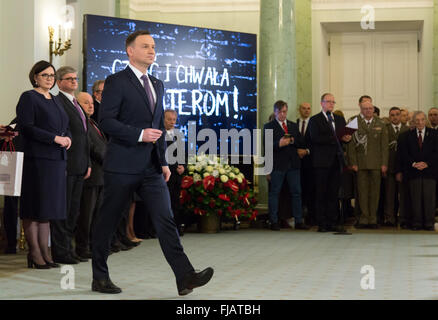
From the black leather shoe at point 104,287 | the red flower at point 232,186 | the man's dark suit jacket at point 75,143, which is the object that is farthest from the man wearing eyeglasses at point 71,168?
the red flower at point 232,186

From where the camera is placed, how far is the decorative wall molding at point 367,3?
13.4 m

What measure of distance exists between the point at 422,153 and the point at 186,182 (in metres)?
3.06

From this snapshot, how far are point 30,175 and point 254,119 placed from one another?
18.1 feet

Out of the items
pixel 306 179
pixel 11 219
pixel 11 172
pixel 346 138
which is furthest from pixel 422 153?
pixel 11 172

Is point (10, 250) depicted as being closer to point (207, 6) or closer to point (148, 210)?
point (148, 210)

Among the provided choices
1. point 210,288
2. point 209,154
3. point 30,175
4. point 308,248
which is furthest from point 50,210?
point 209,154

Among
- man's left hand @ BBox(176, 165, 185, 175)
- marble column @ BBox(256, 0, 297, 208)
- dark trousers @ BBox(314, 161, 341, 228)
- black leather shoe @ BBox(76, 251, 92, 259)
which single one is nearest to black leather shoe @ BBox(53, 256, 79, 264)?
black leather shoe @ BBox(76, 251, 92, 259)

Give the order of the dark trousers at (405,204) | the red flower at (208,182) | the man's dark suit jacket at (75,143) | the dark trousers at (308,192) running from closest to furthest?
the man's dark suit jacket at (75,143) < the red flower at (208,182) < the dark trousers at (405,204) < the dark trousers at (308,192)

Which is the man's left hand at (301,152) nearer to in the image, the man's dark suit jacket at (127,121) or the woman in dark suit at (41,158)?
the woman in dark suit at (41,158)

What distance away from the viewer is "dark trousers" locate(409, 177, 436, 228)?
10000 mm

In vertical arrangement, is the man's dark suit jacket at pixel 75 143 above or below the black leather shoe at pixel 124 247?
above

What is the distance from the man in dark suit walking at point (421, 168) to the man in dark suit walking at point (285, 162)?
1.40 m

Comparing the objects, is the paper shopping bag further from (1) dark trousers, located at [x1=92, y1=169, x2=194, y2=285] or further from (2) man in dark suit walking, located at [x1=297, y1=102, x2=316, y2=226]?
(2) man in dark suit walking, located at [x1=297, y1=102, x2=316, y2=226]

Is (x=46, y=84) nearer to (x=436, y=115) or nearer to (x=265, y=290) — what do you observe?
(x=265, y=290)
